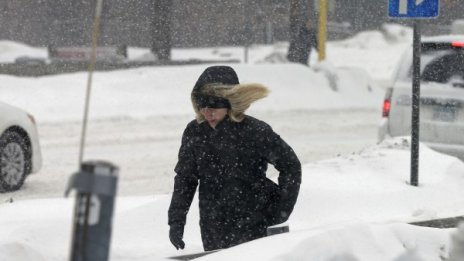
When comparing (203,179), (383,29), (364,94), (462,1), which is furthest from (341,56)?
(203,179)

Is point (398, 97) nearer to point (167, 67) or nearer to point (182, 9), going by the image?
point (167, 67)

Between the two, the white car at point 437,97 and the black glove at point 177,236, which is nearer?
the black glove at point 177,236

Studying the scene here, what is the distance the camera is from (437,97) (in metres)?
11.0

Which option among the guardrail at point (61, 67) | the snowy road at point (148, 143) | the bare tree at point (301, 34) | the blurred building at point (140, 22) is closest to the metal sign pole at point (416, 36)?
the snowy road at point (148, 143)

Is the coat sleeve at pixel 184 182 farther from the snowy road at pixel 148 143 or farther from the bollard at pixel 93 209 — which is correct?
the snowy road at pixel 148 143

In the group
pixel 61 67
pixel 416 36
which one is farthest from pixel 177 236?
pixel 61 67

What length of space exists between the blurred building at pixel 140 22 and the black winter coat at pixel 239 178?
91.3ft

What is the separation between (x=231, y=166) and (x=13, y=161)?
6019 mm

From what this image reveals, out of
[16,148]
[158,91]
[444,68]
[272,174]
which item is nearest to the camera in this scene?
[444,68]

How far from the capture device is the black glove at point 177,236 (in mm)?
5633

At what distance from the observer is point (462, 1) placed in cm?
4428

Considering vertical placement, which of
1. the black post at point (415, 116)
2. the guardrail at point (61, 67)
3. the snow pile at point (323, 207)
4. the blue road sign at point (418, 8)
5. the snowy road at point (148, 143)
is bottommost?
the snowy road at point (148, 143)

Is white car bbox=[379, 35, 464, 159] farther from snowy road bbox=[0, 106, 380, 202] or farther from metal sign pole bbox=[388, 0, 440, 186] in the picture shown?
snowy road bbox=[0, 106, 380, 202]

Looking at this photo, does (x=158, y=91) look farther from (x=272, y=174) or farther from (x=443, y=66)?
(x=443, y=66)
